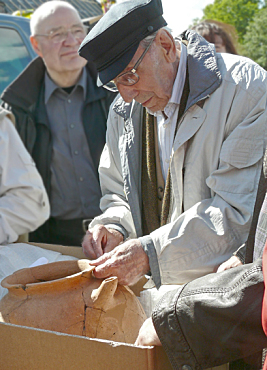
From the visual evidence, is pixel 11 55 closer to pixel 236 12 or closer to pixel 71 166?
pixel 71 166

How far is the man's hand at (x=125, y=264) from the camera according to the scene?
164cm

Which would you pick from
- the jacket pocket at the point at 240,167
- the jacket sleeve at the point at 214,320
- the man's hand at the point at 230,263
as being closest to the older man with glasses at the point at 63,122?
the jacket pocket at the point at 240,167

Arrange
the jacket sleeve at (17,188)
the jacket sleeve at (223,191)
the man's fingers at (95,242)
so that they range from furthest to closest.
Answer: the jacket sleeve at (17,188)
the man's fingers at (95,242)
the jacket sleeve at (223,191)

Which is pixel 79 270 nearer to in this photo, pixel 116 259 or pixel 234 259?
pixel 116 259

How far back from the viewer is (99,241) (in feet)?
6.53

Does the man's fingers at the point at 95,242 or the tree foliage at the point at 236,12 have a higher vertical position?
the tree foliage at the point at 236,12

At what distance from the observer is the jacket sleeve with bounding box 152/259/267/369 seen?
1.12 meters

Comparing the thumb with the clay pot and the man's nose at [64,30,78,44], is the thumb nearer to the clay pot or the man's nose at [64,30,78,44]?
the clay pot

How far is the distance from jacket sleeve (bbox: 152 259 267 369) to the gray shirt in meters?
2.49

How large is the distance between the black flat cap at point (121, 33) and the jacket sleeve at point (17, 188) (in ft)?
→ 3.38

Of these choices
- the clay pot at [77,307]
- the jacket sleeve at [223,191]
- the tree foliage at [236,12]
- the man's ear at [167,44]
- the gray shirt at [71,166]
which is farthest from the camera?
the tree foliage at [236,12]

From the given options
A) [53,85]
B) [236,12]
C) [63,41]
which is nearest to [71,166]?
[53,85]

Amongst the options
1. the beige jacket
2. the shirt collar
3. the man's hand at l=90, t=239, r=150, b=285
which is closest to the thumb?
the man's hand at l=90, t=239, r=150, b=285

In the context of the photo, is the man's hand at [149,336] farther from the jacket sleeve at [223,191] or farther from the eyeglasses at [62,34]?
the eyeglasses at [62,34]
